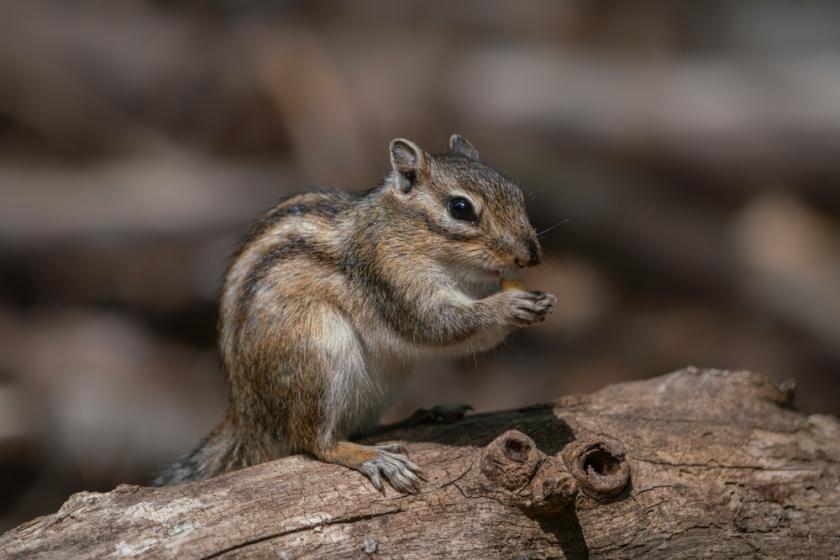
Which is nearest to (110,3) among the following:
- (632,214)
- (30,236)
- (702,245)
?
(30,236)

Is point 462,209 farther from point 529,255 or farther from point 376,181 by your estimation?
point 376,181

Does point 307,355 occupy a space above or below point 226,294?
below

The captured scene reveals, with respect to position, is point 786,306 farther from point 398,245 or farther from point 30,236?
point 30,236

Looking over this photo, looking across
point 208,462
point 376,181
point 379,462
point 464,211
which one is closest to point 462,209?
point 464,211

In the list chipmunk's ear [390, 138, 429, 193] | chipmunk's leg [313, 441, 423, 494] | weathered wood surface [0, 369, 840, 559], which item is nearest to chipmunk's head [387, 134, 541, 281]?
chipmunk's ear [390, 138, 429, 193]

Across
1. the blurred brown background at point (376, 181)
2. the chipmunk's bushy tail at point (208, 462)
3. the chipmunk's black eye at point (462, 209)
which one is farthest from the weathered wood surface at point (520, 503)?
the blurred brown background at point (376, 181)

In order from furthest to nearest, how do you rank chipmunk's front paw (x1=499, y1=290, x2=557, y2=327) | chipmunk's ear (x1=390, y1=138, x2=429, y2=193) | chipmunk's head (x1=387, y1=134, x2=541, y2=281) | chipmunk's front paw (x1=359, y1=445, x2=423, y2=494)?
chipmunk's ear (x1=390, y1=138, x2=429, y2=193)
chipmunk's head (x1=387, y1=134, x2=541, y2=281)
chipmunk's front paw (x1=499, y1=290, x2=557, y2=327)
chipmunk's front paw (x1=359, y1=445, x2=423, y2=494)

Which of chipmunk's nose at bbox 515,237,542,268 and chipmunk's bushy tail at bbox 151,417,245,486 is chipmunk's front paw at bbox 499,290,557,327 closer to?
chipmunk's nose at bbox 515,237,542,268

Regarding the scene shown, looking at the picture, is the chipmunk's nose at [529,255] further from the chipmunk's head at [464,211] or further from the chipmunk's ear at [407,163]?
the chipmunk's ear at [407,163]
